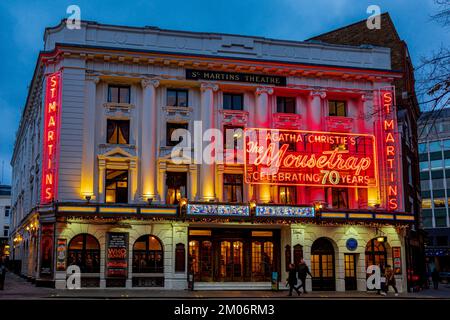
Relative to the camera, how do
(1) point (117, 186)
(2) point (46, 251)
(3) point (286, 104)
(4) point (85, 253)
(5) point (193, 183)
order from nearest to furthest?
(2) point (46, 251) → (4) point (85, 253) → (1) point (117, 186) → (5) point (193, 183) → (3) point (286, 104)

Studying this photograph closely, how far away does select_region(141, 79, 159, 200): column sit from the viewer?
33625 millimetres

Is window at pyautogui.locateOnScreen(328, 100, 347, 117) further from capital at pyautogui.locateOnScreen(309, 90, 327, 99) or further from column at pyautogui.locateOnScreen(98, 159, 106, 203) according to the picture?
column at pyautogui.locateOnScreen(98, 159, 106, 203)

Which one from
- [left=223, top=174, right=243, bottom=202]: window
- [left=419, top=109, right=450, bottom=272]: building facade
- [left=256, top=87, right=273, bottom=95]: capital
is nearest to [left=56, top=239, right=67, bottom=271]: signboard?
[left=223, top=174, right=243, bottom=202]: window

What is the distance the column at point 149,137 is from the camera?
1324 inches

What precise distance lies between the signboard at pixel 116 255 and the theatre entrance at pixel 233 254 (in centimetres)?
417

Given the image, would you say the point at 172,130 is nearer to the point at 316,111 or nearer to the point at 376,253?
the point at 316,111

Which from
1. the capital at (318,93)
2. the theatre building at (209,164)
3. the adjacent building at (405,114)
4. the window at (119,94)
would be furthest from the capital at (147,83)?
the adjacent building at (405,114)

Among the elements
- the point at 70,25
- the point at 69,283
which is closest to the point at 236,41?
the point at 70,25

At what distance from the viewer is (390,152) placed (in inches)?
1431

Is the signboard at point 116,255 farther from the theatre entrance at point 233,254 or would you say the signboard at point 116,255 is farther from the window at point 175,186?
the theatre entrance at point 233,254

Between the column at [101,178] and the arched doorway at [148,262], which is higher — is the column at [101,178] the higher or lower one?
the higher one

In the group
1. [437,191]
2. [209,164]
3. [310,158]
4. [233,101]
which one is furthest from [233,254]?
[437,191]

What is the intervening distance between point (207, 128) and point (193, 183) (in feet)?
11.9

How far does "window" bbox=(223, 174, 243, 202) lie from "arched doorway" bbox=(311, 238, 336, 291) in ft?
19.1
